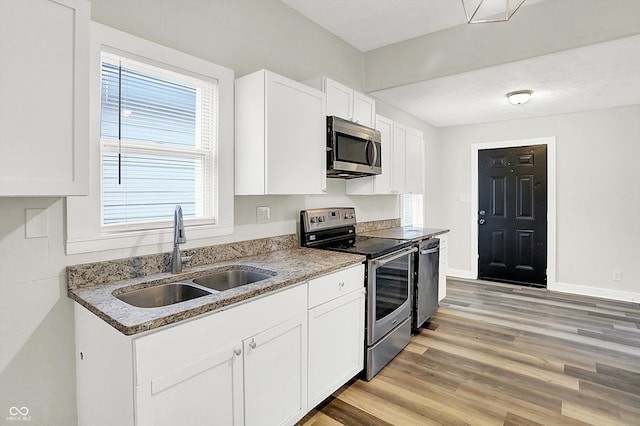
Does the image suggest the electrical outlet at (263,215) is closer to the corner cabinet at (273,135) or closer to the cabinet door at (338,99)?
the corner cabinet at (273,135)

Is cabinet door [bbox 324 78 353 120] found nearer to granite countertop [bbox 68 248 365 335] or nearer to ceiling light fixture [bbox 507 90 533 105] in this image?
granite countertop [bbox 68 248 365 335]

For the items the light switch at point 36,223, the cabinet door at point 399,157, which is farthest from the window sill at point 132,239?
the cabinet door at point 399,157

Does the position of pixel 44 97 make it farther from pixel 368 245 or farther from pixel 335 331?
pixel 368 245

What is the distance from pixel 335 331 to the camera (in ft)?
6.98

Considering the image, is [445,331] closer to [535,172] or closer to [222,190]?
[222,190]

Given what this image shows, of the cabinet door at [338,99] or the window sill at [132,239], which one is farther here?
the cabinet door at [338,99]

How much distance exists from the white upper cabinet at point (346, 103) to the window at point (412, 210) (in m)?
1.62

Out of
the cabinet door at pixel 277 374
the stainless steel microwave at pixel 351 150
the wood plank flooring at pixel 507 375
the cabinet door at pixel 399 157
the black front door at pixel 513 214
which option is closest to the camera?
the cabinet door at pixel 277 374

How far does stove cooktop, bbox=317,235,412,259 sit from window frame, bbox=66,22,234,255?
89cm

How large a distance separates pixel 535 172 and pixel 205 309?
16.5ft

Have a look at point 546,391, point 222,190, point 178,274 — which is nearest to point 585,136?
point 546,391

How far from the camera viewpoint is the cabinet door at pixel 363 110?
2.98 metres

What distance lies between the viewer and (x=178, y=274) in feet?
5.94

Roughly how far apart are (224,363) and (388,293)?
Result: 1.50 meters
